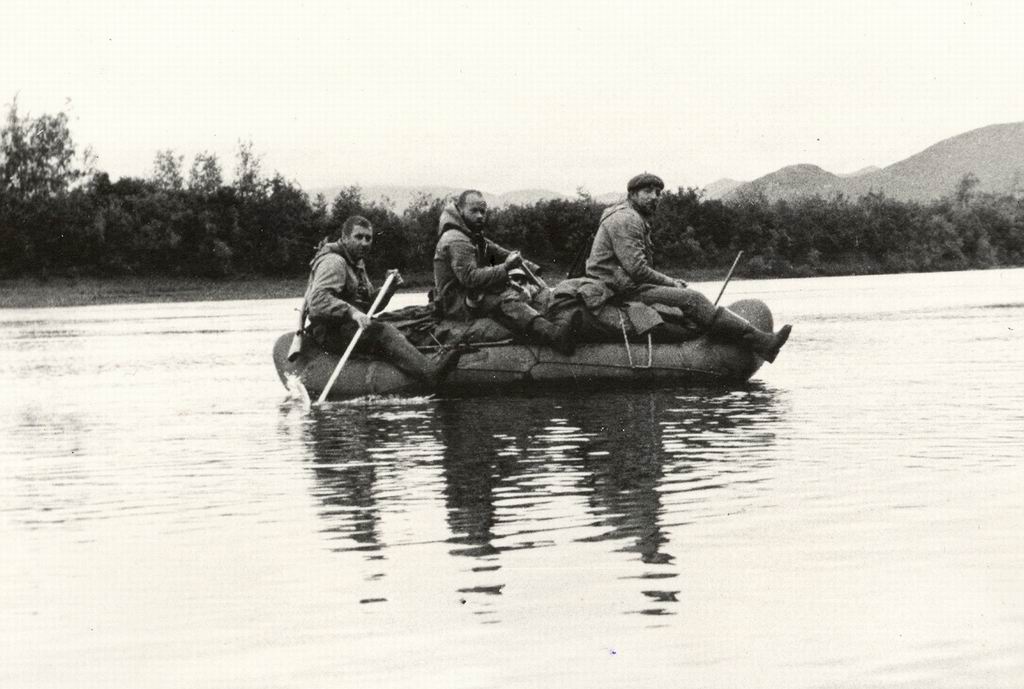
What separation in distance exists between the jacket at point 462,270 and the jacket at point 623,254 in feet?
3.43

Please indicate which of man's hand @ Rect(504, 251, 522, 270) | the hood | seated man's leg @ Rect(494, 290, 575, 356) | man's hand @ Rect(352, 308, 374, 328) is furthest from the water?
the hood

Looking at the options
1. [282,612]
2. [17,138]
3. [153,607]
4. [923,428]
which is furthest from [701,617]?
[17,138]

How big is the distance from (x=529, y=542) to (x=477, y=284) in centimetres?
883

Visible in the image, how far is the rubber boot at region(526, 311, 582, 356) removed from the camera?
55.8 ft

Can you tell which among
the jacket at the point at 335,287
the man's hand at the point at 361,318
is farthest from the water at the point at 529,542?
the jacket at the point at 335,287

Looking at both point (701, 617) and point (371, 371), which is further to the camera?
point (371, 371)

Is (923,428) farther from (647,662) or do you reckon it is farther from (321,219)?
(321,219)

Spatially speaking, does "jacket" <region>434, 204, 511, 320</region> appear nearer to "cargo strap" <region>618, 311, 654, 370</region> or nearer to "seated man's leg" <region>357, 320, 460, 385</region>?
"seated man's leg" <region>357, 320, 460, 385</region>

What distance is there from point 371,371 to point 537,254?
5147cm

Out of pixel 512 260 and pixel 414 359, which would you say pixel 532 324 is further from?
pixel 414 359

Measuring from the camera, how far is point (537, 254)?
68562 mm

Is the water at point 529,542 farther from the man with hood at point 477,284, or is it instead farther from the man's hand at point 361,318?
the man's hand at point 361,318

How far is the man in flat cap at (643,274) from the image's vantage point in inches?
675

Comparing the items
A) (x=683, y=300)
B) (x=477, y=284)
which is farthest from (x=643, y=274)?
(x=477, y=284)
